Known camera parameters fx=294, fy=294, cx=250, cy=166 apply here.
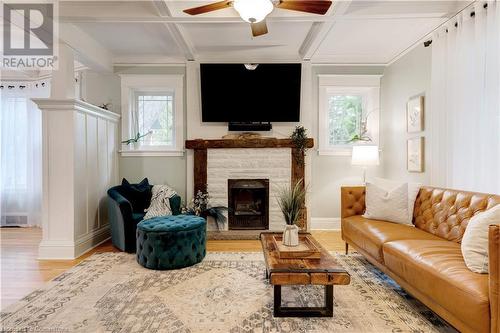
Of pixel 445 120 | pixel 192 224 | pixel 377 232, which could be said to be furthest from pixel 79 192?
pixel 445 120

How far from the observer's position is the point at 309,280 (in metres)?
1.96

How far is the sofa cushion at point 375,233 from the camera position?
264 centimetres

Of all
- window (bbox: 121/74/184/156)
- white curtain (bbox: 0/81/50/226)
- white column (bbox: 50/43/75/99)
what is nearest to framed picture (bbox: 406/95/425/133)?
window (bbox: 121/74/184/156)

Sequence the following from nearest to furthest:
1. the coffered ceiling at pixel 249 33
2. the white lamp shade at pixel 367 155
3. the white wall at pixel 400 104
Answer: the coffered ceiling at pixel 249 33
the white wall at pixel 400 104
the white lamp shade at pixel 367 155

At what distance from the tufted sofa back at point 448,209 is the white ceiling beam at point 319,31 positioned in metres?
2.06

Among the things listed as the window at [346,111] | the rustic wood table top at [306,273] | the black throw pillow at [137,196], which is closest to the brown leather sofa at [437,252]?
the rustic wood table top at [306,273]

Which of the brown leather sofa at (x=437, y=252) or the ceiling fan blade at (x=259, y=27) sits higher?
the ceiling fan blade at (x=259, y=27)

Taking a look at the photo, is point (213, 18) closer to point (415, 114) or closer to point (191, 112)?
point (191, 112)

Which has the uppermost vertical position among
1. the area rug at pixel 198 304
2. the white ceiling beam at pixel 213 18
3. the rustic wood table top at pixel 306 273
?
the white ceiling beam at pixel 213 18

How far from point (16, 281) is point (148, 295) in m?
1.42

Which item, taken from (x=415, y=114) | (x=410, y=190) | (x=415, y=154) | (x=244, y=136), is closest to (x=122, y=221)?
(x=244, y=136)

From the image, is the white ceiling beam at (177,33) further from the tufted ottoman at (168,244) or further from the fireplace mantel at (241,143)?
the tufted ottoman at (168,244)

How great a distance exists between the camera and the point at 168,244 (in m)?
3.07

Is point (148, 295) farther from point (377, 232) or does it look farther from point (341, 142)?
point (341, 142)
